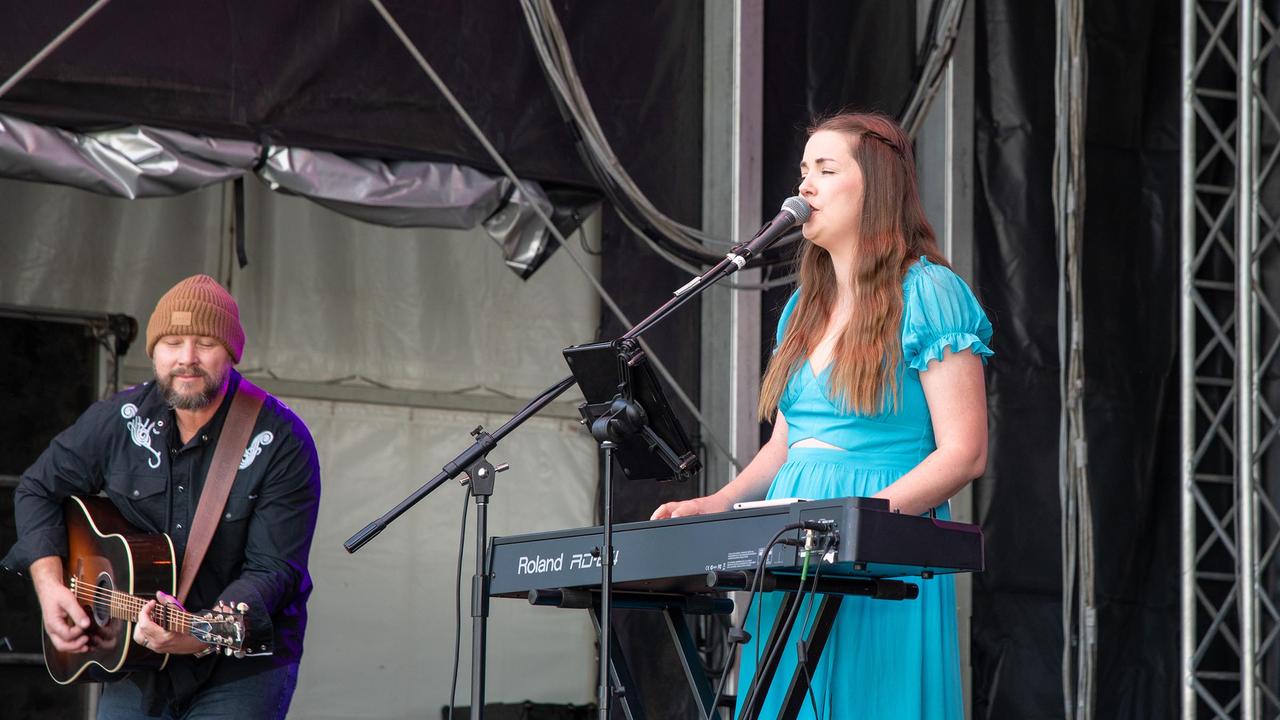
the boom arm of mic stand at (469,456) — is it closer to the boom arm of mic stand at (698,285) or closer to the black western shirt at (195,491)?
the boom arm of mic stand at (698,285)

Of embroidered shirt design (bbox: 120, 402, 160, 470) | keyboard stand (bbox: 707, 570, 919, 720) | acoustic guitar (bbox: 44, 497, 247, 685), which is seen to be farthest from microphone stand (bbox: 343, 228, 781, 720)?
embroidered shirt design (bbox: 120, 402, 160, 470)

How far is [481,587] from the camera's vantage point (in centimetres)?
263

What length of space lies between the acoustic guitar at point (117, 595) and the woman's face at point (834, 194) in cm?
151

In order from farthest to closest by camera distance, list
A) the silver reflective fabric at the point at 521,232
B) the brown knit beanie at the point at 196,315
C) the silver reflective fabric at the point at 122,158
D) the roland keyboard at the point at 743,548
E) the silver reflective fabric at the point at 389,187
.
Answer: the silver reflective fabric at the point at 521,232, the silver reflective fabric at the point at 389,187, the silver reflective fabric at the point at 122,158, the brown knit beanie at the point at 196,315, the roland keyboard at the point at 743,548

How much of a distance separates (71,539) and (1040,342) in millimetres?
3487

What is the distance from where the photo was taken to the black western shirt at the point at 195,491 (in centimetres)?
347

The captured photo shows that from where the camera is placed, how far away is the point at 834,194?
269cm

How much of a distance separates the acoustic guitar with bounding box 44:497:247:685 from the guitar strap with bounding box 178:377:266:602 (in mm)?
38

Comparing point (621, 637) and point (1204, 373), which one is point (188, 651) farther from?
point (1204, 373)

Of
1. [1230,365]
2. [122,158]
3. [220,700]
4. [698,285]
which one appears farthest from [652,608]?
[1230,365]

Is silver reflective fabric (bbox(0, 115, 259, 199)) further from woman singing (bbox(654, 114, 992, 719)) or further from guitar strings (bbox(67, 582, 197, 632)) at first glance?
woman singing (bbox(654, 114, 992, 719))

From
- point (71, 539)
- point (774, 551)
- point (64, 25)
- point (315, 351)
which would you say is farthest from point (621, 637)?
point (774, 551)

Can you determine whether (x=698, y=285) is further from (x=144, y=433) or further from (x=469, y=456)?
(x=144, y=433)

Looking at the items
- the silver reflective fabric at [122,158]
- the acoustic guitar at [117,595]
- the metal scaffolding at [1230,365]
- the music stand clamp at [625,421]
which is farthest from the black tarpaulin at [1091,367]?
the music stand clamp at [625,421]
